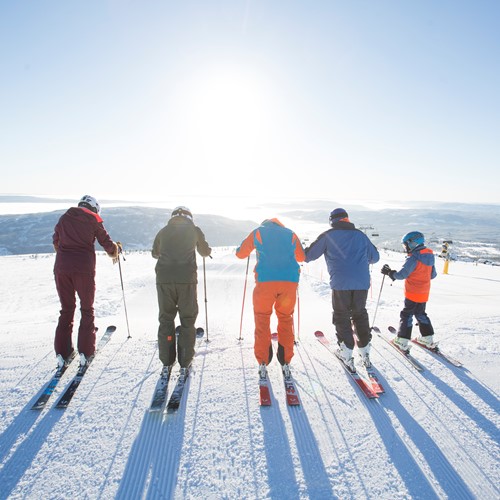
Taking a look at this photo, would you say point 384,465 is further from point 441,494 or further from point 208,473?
point 208,473

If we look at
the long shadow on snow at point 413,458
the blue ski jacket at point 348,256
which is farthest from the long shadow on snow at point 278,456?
the blue ski jacket at point 348,256

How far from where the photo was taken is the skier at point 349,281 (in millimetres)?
3943

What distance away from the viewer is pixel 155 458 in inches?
99.0

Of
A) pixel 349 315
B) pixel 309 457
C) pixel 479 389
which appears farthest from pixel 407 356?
pixel 309 457

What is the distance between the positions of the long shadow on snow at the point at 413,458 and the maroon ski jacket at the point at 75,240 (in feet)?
13.7

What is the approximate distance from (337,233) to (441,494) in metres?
2.86

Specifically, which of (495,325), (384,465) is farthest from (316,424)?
(495,325)

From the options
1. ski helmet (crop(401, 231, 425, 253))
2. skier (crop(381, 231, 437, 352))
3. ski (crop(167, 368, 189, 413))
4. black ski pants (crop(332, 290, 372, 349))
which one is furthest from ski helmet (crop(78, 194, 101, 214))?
ski helmet (crop(401, 231, 425, 253))

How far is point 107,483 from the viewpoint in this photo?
7.47 ft

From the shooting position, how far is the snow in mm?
2275

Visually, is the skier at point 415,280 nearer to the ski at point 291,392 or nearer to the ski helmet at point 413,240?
the ski helmet at point 413,240

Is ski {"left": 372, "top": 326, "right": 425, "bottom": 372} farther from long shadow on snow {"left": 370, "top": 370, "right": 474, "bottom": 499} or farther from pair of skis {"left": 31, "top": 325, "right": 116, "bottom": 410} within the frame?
pair of skis {"left": 31, "top": 325, "right": 116, "bottom": 410}

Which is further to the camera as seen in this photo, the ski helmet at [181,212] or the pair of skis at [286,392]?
the ski helmet at [181,212]

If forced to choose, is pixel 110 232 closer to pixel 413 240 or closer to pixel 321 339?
pixel 321 339
